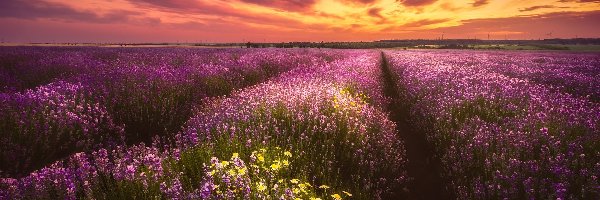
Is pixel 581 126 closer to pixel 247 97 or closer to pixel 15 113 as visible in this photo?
pixel 247 97

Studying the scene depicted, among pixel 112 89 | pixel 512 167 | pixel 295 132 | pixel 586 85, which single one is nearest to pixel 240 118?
pixel 295 132

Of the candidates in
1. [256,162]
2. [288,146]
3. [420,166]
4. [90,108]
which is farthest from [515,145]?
[90,108]

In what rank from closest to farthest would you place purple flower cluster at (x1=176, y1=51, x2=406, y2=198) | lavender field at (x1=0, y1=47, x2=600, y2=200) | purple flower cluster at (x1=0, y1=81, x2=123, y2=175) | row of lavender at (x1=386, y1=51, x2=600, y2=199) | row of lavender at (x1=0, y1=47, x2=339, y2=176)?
lavender field at (x1=0, y1=47, x2=600, y2=200) < row of lavender at (x1=386, y1=51, x2=600, y2=199) < purple flower cluster at (x1=176, y1=51, x2=406, y2=198) < purple flower cluster at (x1=0, y1=81, x2=123, y2=175) < row of lavender at (x1=0, y1=47, x2=339, y2=176)

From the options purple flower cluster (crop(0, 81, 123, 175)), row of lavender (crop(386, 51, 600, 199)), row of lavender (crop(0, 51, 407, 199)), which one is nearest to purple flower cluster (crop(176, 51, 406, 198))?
row of lavender (crop(0, 51, 407, 199))

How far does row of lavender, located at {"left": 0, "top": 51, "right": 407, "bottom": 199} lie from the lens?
2.84 metres

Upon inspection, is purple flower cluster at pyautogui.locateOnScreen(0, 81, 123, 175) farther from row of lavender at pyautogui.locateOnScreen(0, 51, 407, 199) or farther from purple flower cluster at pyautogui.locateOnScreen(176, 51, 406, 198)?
purple flower cluster at pyautogui.locateOnScreen(176, 51, 406, 198)

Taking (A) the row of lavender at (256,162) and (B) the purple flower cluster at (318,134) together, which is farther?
(B) the purple flower cluster at (318,134)

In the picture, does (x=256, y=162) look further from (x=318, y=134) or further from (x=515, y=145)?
(x=515, y=145)

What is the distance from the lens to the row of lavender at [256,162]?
2.84 metres

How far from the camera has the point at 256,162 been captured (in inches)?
143

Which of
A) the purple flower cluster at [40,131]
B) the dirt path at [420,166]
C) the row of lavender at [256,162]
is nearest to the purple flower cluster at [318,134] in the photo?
the row of lavender at [256,162]

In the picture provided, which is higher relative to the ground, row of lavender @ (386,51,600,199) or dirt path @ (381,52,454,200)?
row of lavender @ (386,51,600,199)

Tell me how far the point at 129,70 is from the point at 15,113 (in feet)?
13.3

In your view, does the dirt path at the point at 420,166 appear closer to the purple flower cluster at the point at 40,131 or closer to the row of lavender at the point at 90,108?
the row of lavender at the point at 90,108
